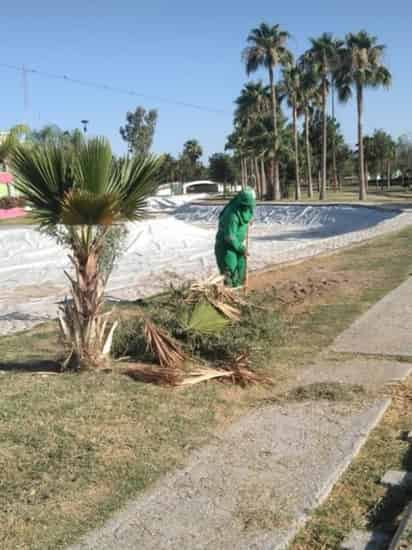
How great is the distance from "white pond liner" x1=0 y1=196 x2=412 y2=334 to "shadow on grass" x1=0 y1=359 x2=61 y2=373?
1.77 metres

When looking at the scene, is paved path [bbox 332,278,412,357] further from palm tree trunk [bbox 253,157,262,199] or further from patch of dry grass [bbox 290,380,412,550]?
palm tree trunk [bbox 253,157,262,199]

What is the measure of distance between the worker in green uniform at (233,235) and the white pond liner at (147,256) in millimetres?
747

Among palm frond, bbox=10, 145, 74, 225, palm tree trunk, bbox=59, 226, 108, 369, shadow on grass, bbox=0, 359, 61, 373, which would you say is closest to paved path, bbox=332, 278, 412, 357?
palm tree trunk, bbox=59, 226, 108, 369

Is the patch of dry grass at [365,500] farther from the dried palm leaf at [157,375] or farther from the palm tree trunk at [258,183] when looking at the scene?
the palm tree trunk at [258,183]

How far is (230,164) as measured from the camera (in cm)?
8725

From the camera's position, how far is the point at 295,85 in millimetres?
54438

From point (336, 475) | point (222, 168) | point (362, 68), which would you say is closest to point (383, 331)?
point (336, 475)

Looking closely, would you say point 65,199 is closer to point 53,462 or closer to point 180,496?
point 53,462

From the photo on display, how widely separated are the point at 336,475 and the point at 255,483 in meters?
0.45

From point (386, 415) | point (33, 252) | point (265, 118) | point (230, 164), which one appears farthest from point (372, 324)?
point (230, 164)

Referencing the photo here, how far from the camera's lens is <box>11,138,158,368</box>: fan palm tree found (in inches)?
203

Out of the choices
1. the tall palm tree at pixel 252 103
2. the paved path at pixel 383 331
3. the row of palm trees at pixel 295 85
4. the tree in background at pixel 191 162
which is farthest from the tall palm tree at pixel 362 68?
the tree in background at pixel 191 162

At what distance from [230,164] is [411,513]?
85.7 metres

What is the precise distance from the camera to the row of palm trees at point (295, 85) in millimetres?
45188
